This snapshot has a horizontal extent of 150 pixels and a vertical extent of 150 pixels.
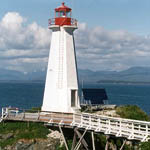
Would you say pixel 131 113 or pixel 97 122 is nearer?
pixel 97 122

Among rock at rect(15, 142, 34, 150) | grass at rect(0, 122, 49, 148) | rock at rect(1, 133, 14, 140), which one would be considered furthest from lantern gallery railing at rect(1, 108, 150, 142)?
rock at rect(15, 142, 34, 150)

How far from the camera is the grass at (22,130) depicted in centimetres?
2630

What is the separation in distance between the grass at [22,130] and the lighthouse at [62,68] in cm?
329

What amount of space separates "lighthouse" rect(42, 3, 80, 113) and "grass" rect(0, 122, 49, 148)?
10.8ft

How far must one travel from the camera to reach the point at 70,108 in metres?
30.0

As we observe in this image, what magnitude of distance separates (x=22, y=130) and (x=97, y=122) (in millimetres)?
6334

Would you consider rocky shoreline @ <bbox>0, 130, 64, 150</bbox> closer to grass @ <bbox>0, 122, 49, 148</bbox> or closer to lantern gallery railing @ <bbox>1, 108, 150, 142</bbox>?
grass @ <bbox>0, 122, 49, 148</bbox>

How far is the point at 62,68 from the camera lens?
99.0 feet

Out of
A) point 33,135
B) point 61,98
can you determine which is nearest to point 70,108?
point 61,98

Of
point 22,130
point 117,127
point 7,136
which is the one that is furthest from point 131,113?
point 7,136

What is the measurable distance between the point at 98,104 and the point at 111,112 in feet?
10.9

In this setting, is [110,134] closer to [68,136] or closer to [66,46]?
[68,136]

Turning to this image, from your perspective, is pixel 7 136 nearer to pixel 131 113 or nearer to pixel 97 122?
pixel 97 122

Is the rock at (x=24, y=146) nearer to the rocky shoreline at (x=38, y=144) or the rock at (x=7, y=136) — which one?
the rocky shoreline at (x=38, y=144)
